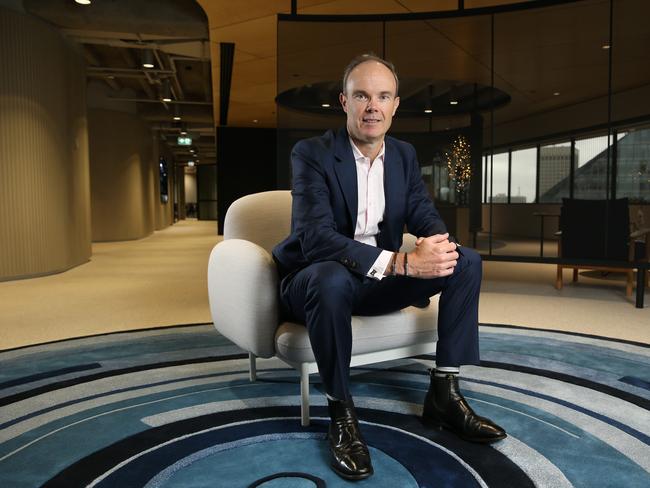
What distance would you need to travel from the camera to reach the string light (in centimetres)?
528

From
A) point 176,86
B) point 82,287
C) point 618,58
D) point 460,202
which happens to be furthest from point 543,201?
point 82,287

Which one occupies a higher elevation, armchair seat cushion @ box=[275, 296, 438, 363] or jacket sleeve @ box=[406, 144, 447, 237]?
jacket sleeve @ box=[406, 144, 447, 237]

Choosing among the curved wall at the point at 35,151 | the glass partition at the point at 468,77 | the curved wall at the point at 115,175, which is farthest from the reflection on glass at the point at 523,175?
the curved wall at the point at 115,175

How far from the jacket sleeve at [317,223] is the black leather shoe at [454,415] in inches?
19.6

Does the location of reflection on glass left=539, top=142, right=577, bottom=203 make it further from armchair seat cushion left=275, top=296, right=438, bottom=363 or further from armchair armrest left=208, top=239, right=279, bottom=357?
armchair armrest left=208, top=239, right=279, bottom=357

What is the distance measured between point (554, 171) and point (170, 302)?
824 centimetres

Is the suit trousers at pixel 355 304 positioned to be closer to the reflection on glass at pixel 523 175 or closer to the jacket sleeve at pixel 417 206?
the jacket sleeve at pixel 417 206

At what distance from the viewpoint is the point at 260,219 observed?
95.3 inches

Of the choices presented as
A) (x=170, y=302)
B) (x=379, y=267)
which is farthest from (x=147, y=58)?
(x=379, y=267)

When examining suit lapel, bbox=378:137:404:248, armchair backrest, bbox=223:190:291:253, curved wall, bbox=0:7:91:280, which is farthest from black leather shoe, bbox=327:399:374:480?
curved wall, bbox=0:7:91:280

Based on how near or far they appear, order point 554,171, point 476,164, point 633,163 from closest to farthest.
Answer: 1. point 476,164
2. point 633,163
3. point 554,171

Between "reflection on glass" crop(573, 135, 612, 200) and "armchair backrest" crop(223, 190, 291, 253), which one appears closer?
"armchair backrest" crop(223, 190, 291, 253)

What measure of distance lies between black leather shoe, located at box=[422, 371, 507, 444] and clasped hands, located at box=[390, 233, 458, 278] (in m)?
0.39

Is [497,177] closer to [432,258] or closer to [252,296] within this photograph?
[432,258]
